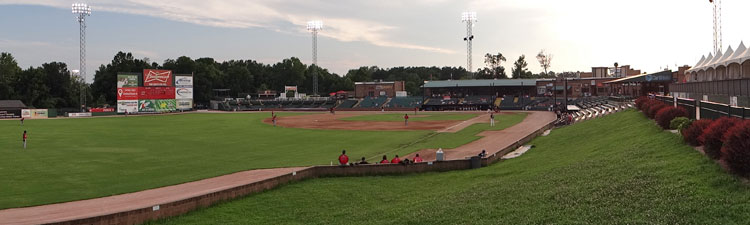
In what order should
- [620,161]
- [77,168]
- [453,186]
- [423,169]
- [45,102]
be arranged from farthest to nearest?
[45,102], [77,168], [423,169], [453,186], [620,161]

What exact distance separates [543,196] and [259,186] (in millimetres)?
10014

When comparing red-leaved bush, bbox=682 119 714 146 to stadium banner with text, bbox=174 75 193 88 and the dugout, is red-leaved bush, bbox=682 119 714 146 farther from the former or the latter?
the dugout

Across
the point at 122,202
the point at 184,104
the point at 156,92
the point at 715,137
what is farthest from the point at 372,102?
the point at 715,137

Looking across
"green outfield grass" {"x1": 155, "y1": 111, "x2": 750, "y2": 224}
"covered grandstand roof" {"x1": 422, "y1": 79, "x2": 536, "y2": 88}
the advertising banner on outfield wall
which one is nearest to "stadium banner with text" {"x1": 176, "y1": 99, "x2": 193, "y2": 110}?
the advertising banner on outfield wall

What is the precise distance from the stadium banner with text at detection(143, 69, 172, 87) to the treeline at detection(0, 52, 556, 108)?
14.6m

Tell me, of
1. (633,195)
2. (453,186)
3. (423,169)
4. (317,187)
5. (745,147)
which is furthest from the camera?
(423,169)

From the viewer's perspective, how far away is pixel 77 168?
24766mm

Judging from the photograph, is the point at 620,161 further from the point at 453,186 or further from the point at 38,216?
the point at 38,216

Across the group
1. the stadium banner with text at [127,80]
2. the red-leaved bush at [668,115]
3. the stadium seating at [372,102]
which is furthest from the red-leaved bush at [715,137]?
the stadium seating at [372,102]

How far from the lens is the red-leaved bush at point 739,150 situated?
9438mm

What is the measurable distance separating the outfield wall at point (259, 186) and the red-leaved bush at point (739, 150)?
1292 cm

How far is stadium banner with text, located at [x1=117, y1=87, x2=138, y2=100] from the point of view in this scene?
9475 centimetres

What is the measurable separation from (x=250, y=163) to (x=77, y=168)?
26.7 feet

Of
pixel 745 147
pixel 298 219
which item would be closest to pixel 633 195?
pixel 745 147
